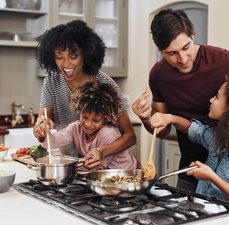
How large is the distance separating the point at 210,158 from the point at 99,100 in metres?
0.57

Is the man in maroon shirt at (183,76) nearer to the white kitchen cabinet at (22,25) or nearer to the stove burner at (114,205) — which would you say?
the stove burner at (114,205)

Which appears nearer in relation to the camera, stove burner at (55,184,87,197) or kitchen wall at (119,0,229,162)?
stove burner at (55,184,87,197)

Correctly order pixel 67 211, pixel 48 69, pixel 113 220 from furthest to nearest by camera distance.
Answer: pixel 48 69 < pixel 67 211 < pixel 113 220

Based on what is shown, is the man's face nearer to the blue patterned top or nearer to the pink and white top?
the blue patterned top

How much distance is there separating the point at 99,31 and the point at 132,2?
1.63 ft

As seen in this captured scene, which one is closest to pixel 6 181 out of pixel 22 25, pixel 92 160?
pixel 92 160

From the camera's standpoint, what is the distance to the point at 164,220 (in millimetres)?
1248

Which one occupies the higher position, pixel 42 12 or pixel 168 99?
pixel 42 12

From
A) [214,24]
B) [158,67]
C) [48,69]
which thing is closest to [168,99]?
[158,67]

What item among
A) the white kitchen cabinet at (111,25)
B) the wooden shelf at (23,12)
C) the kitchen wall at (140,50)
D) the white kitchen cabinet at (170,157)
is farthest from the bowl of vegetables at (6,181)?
the white kitchen cabinet at (111,25)

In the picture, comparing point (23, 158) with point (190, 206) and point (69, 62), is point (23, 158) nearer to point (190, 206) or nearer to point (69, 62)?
point (69, 62)

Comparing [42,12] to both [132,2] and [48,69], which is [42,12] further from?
[48,69]

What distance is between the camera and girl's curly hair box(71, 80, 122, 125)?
202 centimetres

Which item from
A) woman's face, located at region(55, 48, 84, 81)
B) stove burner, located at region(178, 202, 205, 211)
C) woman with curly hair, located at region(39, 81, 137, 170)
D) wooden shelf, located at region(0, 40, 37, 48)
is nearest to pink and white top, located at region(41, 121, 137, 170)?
woman with curly hair, located at region(39, 81, 137, 170)
